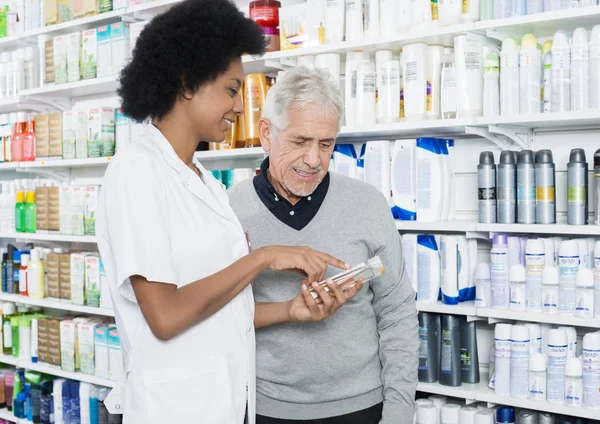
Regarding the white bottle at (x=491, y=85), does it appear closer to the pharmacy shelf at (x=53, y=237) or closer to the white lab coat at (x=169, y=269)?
the white lab coat at (x=169, y=269)

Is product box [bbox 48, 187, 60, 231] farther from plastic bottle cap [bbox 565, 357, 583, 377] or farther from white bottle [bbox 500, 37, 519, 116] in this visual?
plastic bottle cap [bbox 565, 357, 583, 377]

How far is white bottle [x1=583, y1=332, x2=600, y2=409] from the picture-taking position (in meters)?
2.13

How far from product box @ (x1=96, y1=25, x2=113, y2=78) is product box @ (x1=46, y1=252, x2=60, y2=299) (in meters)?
1.00

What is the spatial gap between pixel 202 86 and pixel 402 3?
141cm

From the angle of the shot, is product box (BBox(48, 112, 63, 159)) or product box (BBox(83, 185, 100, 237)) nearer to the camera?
product box (BBox(83, 185, 100, 237))

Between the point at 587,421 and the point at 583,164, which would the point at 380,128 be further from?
the point at 587,421

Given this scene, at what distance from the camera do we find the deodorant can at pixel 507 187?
2.28 meters

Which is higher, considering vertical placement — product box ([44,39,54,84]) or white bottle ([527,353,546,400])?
product box ([44,39,54,84])

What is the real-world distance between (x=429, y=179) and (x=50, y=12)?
2.48m

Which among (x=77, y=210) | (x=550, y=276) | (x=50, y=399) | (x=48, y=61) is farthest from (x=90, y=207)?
(x=550, y=276)

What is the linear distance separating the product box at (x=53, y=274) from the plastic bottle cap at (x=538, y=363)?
2.52 metres

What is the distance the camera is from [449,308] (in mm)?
2436

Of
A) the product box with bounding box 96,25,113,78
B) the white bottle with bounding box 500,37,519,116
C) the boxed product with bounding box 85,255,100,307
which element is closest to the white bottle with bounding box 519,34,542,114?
the white bottle with bounding box 500,37,519,116

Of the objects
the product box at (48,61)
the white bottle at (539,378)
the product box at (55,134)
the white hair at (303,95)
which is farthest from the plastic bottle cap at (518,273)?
the product box at (48,61)
